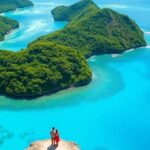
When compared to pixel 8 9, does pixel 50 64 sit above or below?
below

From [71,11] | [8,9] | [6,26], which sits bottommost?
[6,26]

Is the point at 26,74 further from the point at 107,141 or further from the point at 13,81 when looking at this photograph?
the point at 107,141

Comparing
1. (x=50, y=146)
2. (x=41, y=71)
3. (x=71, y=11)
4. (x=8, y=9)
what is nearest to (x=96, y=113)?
(x=41, y=71)

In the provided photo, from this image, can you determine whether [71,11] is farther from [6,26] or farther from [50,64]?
[50,64]

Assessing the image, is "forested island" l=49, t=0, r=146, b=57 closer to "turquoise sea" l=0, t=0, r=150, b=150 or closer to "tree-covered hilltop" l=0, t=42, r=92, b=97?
"turquoise sea" l=0, t=0, r=150, b=150

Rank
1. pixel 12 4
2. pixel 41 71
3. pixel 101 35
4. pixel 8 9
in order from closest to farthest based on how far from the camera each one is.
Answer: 1. pixel 41 71
2. pixel 101 35
3. pixel 8 9
4. pixel 12 4

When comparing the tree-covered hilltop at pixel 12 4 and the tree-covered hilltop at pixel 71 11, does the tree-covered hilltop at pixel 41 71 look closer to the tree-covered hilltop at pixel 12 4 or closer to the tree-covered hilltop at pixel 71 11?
Result: the tree-covered hilltop at pixel 71 11
